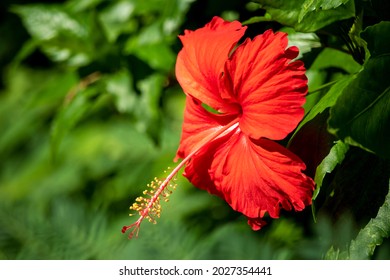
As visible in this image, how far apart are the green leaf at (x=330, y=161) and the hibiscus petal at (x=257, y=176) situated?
0.03 m

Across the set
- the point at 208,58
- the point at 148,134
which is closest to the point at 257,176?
the point at 208,58

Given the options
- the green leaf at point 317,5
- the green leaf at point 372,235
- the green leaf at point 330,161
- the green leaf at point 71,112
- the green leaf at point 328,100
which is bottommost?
the green leaf at point 71,112

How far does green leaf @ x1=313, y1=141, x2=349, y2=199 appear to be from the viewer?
92 centimetres

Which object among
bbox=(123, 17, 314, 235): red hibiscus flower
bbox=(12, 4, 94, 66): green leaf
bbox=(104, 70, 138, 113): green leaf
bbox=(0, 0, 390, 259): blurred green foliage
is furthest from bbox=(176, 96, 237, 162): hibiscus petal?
bbox=(12, 4, 94, 66): green leaf

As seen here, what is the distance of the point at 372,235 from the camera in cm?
94

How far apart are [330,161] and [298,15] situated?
0.72 ft

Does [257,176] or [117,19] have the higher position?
[257,176]

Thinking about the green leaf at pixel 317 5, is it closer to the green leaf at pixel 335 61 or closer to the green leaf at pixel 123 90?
the green leaf at pixel 335 61

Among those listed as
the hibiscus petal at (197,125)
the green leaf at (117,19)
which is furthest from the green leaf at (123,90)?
the hibiscus petal at (197,125)

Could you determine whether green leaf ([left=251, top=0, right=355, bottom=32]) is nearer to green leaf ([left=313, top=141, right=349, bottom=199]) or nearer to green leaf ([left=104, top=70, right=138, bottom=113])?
green leaf ([left=313, top=141, right=349, bottom=199])

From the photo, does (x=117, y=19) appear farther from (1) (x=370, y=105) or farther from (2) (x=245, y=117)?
(1) (x=370, y=105)

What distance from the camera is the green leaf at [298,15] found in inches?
38.6

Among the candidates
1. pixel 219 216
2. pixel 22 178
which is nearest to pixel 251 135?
pixel 219 216

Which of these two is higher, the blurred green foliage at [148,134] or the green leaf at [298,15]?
the green leaf at [298,15]
